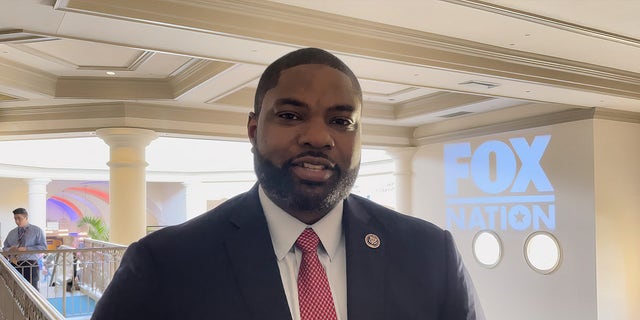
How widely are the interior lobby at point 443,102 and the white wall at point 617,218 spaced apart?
2cm

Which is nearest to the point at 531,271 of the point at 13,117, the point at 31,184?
the point at 13,117

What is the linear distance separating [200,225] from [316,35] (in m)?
3.74

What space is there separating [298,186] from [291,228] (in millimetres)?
92

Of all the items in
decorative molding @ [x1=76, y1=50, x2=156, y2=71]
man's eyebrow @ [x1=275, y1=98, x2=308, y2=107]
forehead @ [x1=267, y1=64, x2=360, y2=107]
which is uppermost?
decorative molding @ [x1=76, y1=50, x2=156, y2=71]

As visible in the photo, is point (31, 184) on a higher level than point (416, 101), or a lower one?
lower

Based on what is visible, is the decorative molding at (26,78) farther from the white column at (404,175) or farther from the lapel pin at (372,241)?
the lapel pin at (372,241)

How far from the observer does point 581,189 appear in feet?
25.5

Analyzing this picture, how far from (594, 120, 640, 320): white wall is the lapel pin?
24.6 feet

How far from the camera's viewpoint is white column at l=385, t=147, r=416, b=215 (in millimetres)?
10773

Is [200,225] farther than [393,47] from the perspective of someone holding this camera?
No

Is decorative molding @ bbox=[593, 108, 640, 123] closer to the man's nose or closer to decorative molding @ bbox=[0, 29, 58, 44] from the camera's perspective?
decorative molding @ bbox=[0, 29, 58, 44]

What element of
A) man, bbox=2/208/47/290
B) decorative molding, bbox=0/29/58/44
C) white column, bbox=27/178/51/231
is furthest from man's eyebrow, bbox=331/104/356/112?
white column, bbox=27/178/51/231

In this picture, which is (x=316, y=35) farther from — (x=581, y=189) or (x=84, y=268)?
(x=84, y=268)

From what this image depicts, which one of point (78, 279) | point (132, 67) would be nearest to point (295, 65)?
point (132, 67)
